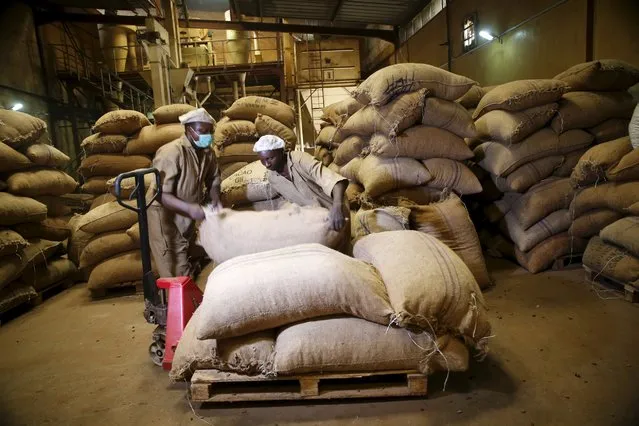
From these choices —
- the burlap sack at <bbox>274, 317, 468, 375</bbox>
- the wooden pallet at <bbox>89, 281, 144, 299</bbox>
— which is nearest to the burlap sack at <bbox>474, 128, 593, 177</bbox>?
the burlap sack at <bbox>274, 317, 468, 375</bbox>

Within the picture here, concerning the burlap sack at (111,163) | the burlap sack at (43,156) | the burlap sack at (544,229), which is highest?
the burlap sack at (43,156)

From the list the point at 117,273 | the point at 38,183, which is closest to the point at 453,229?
the point at 117,273

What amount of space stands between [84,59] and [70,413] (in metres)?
12.6

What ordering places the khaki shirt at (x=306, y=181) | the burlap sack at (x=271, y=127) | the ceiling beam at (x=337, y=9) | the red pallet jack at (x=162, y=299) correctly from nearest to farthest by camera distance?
the red pallet jack at (x=162, y=299)
the khaki shirt at (x=306, y=181)
the burlap sack at (x=271, y=127)
the ceiling beam at (x=337, y=9)

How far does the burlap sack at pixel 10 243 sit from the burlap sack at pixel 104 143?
148cm

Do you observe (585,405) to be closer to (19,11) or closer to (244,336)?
(244,336)

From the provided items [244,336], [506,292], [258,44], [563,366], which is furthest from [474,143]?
[258,44]

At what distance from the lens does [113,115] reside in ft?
15.8

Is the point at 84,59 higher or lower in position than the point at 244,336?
higher

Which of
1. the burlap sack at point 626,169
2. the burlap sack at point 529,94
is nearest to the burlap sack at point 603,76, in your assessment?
the burlap sack at point 529,94

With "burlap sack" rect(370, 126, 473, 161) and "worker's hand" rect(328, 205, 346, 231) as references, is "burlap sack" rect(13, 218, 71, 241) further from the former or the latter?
"burlap sack" rect(370, 126, 473, 161)

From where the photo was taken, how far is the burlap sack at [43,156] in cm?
450

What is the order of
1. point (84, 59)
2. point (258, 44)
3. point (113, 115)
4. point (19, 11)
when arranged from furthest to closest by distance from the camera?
1. point (258, 44)
2. point (84, 59)
3. point (19, 11)
4. point (113, 115)

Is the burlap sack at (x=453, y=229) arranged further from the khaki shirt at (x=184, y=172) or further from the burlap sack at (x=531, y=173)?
the khaki shirt at (x=184, y=172)
